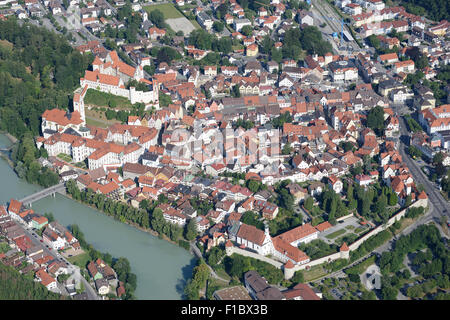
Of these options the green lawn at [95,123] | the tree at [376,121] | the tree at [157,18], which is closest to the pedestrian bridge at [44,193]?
the green lawn at [95,123]

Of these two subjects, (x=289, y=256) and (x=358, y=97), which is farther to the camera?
(x=358, y=97)

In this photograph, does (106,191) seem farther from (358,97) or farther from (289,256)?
(358,97)

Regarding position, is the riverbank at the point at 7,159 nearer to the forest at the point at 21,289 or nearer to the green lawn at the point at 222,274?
the forest at the point at 21,289

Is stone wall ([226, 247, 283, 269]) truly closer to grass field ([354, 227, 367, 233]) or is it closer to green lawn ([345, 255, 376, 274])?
green lawn ([345, 255, 376, 274])

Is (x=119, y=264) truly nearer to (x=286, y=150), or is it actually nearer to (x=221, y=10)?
(x=286, y=150)

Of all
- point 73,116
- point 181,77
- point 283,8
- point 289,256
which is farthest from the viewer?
point 283,8

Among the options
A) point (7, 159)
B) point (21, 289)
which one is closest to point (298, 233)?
point (21, 289)

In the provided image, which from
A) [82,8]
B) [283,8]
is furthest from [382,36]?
[82,8]
